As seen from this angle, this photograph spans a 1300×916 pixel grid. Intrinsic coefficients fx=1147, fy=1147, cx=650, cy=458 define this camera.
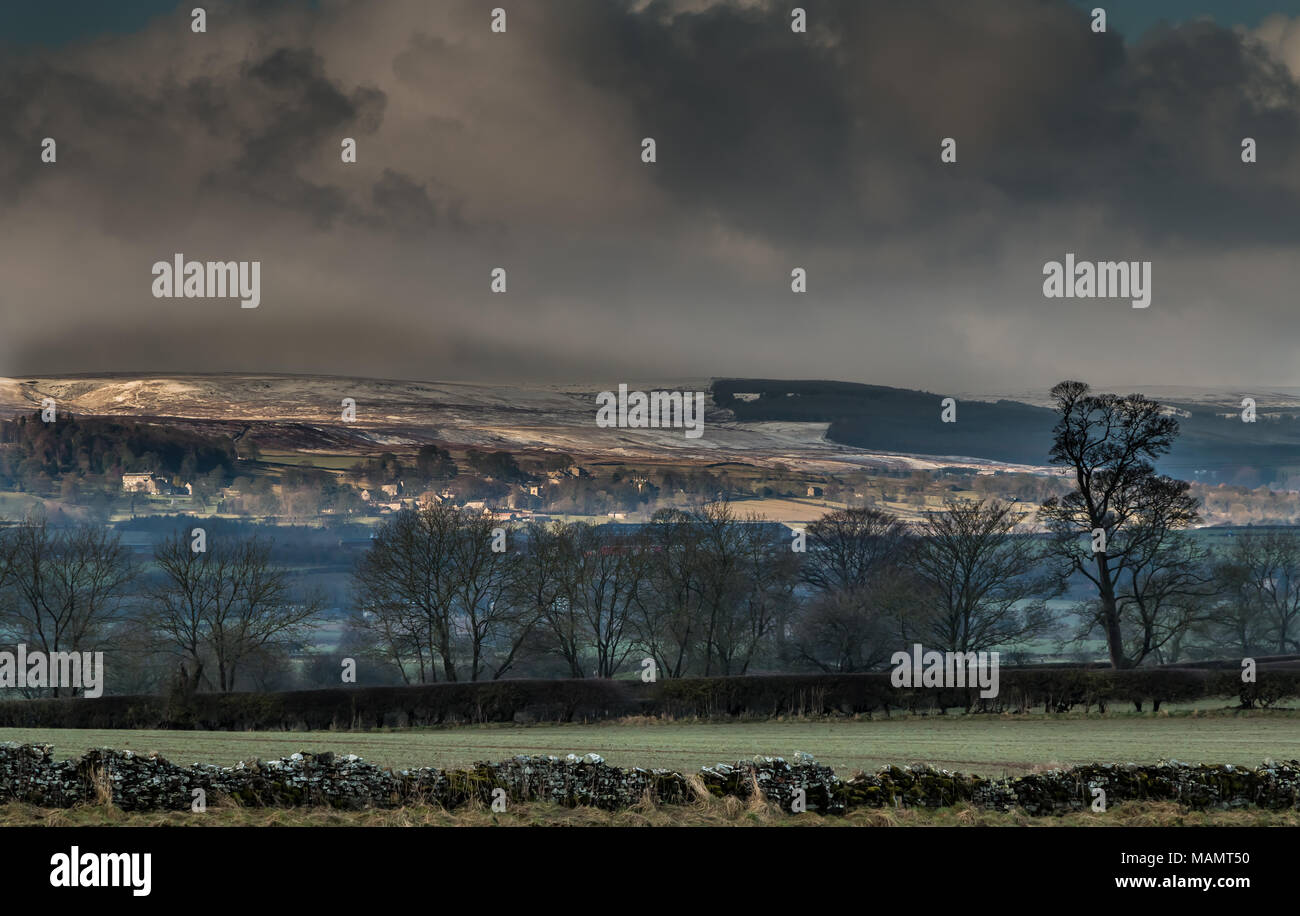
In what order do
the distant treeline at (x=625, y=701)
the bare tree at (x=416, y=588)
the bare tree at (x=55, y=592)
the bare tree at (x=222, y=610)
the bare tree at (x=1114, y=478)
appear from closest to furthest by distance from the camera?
the distant treeline at (x=625, y=701)
the bare tree at (x=1114, y=478)
the bare tree at (x=222, y=610)
the bare tree at (x=416, y=588)
the bare tree at (x=55, y=592)

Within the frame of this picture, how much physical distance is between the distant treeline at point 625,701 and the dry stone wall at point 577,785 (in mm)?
25307

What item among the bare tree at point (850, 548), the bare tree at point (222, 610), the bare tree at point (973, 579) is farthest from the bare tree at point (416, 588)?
the bare tree at point (973, 579)

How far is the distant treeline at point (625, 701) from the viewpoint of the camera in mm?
45500

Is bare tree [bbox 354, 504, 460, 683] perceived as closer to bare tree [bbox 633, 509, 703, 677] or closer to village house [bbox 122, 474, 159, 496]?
bare tree [bbox 633, 509, 703, 677]

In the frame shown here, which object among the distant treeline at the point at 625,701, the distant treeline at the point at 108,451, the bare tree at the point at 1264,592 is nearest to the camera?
the distant treeline at the point at 625,701

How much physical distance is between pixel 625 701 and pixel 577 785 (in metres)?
28.9

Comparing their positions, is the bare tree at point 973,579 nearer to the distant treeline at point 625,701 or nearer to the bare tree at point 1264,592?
the distant treeline at point 625,701

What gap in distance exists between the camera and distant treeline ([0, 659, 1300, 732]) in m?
45.5

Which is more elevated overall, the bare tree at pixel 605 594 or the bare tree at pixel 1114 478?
the bare tree at pixel 1114 478

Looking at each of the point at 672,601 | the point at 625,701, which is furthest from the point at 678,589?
the point at 625,701

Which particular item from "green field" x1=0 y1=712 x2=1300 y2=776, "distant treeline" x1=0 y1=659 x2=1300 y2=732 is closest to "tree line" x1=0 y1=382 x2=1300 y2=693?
"distant treeline" x1=0 y1=659 x2=1300 y2=732

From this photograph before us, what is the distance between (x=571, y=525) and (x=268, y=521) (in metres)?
88.0

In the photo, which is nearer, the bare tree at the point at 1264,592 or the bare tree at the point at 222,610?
the bare tree at the point at 222,610

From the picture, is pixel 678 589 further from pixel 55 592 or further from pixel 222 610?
pixel 55 592
